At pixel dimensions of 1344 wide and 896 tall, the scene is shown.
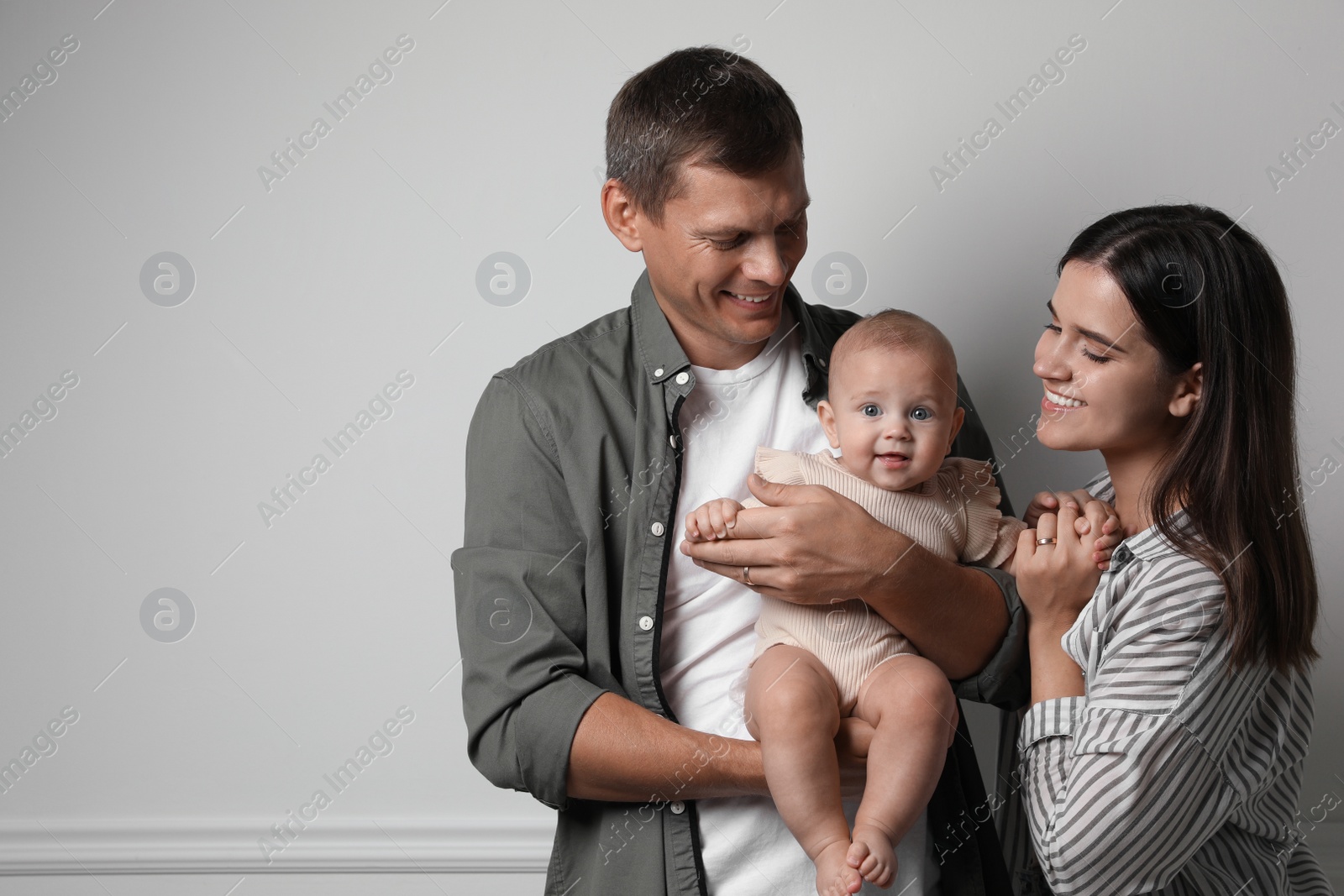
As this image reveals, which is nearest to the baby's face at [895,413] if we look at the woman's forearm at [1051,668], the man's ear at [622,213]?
the woman's forearm at [1051,668]

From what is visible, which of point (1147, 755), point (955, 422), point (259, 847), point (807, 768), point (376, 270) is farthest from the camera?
point (259, 847)

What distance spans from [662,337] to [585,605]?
1.74 feet

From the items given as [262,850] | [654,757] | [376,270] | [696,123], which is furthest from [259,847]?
[696,123]

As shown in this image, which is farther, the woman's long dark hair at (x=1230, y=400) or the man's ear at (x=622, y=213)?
the man's ear at (x=622, y=213)

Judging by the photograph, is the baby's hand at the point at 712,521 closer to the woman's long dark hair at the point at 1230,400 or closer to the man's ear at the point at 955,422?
the man's ear at the point at 955,422

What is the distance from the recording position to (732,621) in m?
1.87

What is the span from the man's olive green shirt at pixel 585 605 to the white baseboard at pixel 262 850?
1.01 meters

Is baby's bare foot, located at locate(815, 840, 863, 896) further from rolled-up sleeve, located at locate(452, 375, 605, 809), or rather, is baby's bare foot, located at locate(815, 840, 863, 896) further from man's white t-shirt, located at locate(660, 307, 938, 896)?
rolled-up sleeve, located at locate(452, 375, 605, 809)

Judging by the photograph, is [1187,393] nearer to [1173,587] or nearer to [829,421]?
[1173,587]

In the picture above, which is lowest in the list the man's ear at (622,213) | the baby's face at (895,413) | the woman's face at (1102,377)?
the woman's face at (1102,377)

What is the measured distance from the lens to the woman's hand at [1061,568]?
169 centimetres

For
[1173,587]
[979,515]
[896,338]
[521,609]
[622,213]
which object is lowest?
[1173,587]

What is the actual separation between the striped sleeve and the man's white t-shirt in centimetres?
34

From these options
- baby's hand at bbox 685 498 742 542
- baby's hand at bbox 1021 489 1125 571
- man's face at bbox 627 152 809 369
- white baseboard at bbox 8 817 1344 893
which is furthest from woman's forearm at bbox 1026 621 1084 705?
white baseboard at bbox 8 817 1344 893
